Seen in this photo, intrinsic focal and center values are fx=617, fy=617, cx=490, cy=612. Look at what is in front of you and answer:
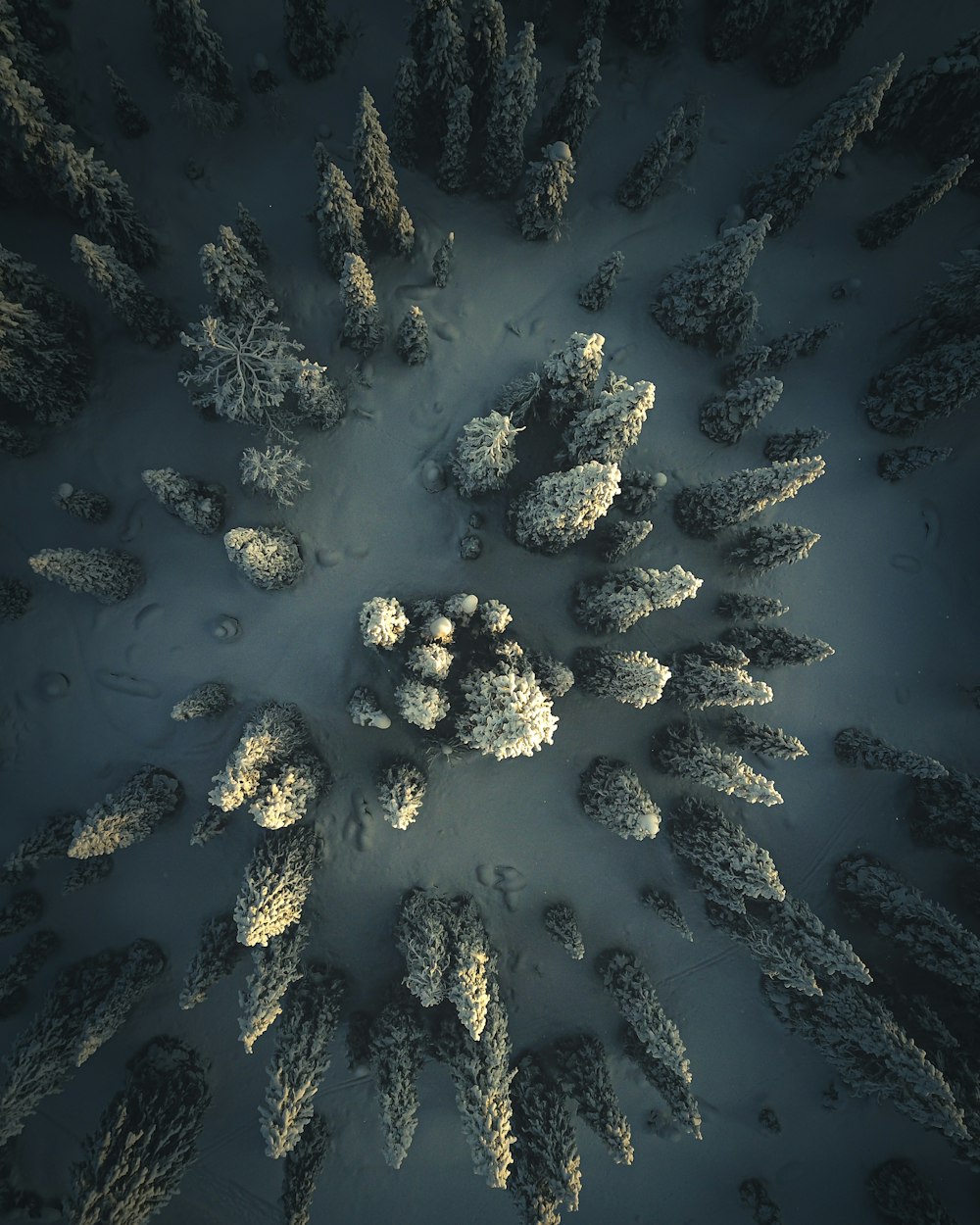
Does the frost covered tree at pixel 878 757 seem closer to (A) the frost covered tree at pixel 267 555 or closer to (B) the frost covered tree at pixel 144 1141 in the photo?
(A) the frost covered tree at pixel 267 555

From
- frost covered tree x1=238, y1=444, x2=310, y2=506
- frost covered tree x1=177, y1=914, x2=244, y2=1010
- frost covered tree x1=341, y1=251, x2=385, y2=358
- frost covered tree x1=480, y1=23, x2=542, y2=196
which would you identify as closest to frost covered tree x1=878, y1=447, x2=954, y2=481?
frost covered tree x1=480, y1=23, x2=542, y2=196

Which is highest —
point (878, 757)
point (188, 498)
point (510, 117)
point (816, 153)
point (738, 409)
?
point (816, 153)

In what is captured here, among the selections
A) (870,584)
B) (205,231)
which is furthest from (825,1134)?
(205,231)

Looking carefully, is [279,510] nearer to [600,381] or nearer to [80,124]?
[600,381]

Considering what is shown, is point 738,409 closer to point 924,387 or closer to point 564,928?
point 924,387

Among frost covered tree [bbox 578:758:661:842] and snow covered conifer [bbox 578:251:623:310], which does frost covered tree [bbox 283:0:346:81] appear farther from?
frost covered tree [bbox 578:758:661:842]

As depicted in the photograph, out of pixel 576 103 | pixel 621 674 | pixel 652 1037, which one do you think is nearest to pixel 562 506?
pixel 621 674

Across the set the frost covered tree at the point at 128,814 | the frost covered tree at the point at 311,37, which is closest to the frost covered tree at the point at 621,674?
the frost covered tree at the point at 128,814
